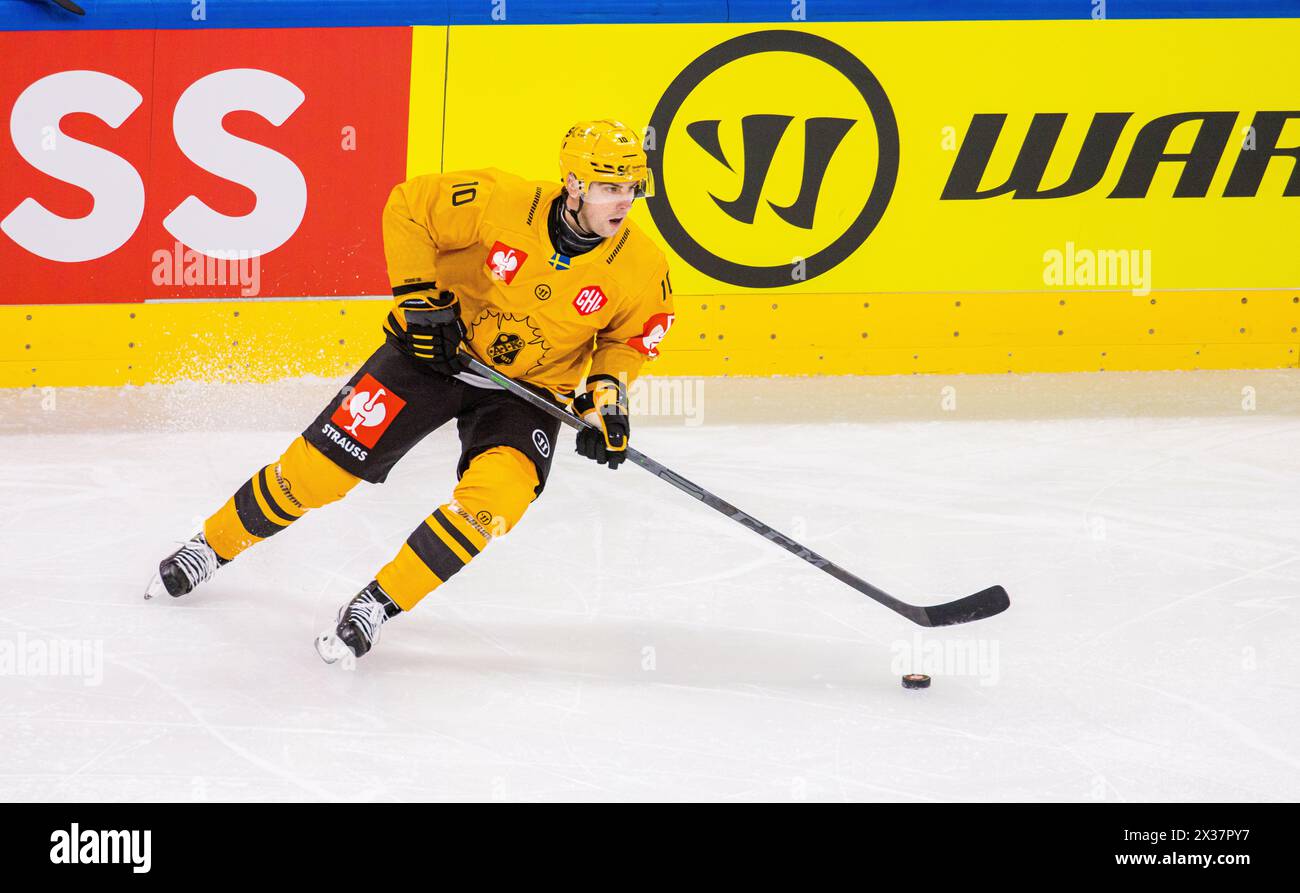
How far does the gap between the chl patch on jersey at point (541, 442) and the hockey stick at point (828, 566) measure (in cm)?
6

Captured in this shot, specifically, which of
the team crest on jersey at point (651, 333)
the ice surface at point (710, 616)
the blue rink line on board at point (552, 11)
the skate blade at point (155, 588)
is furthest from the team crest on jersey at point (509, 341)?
the blue rink line on board at point (552, 11)

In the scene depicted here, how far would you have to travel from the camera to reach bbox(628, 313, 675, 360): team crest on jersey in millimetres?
3088

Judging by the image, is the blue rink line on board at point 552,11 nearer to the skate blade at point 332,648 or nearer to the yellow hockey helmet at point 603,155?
the yellow hockey helmet at point 603,155

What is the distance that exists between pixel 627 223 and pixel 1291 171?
3573 mm

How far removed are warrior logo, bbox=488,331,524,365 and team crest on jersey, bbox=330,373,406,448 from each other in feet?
0.78

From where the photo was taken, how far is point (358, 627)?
2.71m

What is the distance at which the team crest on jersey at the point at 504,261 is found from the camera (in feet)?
9.71

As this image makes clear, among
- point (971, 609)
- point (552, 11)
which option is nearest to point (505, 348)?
point (971, 609)

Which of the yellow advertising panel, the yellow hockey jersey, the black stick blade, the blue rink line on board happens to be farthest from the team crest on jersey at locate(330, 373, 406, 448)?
the blue rink line on board

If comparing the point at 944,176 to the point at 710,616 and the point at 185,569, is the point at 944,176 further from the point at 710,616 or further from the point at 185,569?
the point at 185,569

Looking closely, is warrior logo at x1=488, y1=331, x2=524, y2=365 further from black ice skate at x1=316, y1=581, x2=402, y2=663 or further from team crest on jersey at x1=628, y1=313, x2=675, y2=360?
black ice skate at x1=316, y1=581, x2=402, y2=663

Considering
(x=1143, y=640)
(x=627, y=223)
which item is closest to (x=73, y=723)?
(x=627, y=223)

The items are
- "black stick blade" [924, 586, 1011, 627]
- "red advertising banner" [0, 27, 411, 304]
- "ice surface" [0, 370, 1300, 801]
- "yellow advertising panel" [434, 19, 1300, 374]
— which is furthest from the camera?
"yellow advertising panel" [434, 19, 1300, 374]

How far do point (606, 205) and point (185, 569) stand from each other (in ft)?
4.28
